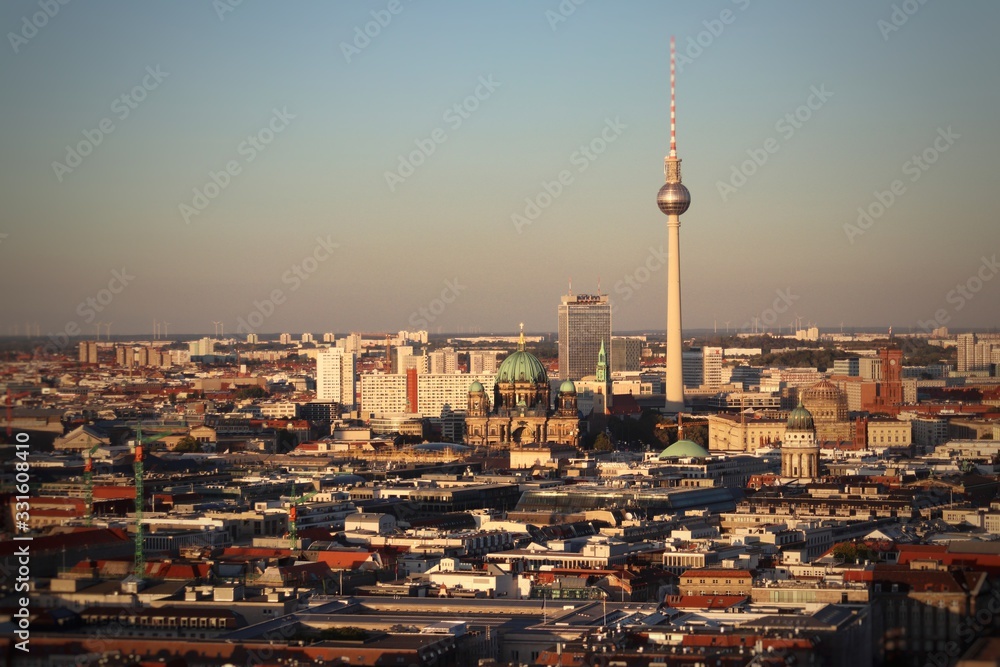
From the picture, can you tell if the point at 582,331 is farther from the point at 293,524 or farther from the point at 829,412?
the point at 293,524

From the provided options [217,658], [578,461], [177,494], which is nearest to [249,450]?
[578,461]

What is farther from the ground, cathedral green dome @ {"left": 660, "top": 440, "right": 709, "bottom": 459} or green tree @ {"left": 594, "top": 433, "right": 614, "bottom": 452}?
green tree @ {"left": 594, "top": 433, "right": 614, "bottom": 452}

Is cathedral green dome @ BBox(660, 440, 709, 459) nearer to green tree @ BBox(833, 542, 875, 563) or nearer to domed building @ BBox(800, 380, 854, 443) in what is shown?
domed building @ BBox(800, 380, 854, 443)

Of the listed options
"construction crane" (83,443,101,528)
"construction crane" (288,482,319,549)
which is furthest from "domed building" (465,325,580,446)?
"construction crane" (83,443,101,528)

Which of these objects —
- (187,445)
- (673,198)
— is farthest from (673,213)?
(187,445)

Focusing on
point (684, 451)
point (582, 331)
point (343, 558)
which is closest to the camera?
point (343, 558)
